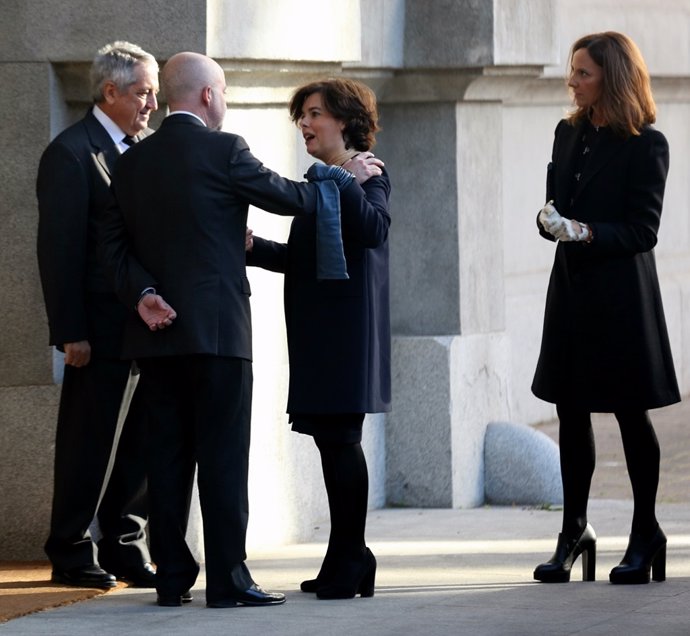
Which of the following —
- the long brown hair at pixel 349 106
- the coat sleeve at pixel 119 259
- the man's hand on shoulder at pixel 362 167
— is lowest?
the coat sleeve at pixel 119 259

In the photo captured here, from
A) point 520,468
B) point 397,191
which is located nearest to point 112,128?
point 397,191

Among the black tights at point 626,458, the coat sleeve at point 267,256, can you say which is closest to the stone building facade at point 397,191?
the coat sleeve at point 267,256

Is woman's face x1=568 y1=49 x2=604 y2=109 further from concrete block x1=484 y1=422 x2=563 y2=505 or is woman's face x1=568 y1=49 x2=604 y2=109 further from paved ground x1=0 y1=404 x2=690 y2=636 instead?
concrete block x1=484 y1=422 x2=563 y2=505

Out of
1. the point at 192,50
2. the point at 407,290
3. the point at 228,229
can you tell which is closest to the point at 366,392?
the point at 228,229

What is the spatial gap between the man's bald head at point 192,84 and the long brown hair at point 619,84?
1.36m

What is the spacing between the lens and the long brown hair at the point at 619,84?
6.65 meters

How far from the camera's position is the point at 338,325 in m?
6.40

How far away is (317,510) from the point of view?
8.62 metres

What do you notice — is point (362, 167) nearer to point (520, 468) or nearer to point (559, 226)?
point (559, 226)

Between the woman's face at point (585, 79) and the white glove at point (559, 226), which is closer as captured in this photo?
the white glove at point (559, 226)

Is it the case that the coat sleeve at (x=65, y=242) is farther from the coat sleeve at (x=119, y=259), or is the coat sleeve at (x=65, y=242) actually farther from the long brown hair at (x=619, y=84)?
the long brown hair at (x=619, y=84)

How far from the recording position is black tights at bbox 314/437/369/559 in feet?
21.0

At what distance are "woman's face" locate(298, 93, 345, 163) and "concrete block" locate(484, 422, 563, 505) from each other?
3.06 m

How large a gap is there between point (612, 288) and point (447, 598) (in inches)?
47.8
